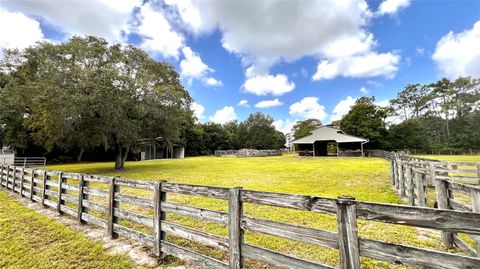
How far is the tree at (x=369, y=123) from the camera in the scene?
125ft

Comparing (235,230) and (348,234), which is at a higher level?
(348,234)

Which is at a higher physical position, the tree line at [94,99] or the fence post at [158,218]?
the tree line at [94,99]

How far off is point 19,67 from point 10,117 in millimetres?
6220

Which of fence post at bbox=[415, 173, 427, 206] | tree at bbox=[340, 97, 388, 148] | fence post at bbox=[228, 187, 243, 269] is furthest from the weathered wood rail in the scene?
tree at bbox=[340, 97, 388, 148]

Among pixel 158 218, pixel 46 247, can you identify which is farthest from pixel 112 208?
pixel 158 218

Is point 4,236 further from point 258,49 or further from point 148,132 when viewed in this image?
point 258,49

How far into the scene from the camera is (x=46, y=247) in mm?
4066

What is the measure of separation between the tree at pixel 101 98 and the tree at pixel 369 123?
31.6 meters

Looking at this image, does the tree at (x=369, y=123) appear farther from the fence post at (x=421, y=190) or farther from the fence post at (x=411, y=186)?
the fence post at (x=421, y=190)

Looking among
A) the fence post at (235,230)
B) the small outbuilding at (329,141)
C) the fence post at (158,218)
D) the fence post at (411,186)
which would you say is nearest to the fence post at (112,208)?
the fence post at (158,218)

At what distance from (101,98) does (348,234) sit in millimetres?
15322

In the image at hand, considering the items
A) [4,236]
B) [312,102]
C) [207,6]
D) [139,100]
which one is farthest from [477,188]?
[312,102]

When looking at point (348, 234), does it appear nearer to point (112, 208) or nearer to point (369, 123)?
point (112, 208)

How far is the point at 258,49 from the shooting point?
1880 cm
